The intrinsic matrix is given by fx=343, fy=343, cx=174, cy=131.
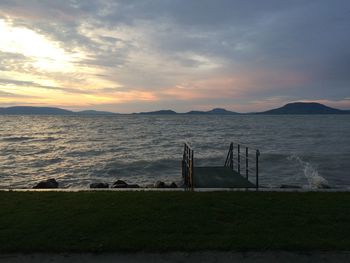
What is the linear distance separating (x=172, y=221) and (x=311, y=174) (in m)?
13.4

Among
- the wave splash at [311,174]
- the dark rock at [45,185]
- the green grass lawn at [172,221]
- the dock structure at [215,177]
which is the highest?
the green grass lawn at [172,221]

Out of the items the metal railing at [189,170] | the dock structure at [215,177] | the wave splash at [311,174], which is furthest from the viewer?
A: the wave splash at [311,174]

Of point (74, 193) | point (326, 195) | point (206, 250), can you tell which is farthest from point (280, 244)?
point (74, 193)

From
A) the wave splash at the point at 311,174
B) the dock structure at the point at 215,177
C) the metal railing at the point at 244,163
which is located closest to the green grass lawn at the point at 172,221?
the dock structure at the point at 215,177

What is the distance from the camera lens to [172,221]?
560cm

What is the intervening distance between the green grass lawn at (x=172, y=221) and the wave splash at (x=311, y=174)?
21.7 feet

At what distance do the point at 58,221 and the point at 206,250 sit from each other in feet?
8.48

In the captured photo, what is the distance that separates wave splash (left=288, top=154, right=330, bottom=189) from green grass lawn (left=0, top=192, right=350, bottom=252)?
21.7ft

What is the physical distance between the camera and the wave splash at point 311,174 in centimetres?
1413

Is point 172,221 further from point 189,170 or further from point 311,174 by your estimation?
point 311,174

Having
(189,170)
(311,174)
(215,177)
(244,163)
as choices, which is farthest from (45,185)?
(244,163)

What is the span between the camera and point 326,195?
7660 millimetres

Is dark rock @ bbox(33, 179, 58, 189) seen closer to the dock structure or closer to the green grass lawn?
the green grass lawn

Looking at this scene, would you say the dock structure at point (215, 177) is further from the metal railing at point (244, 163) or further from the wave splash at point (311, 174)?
the wave splash at point (311, 174)
